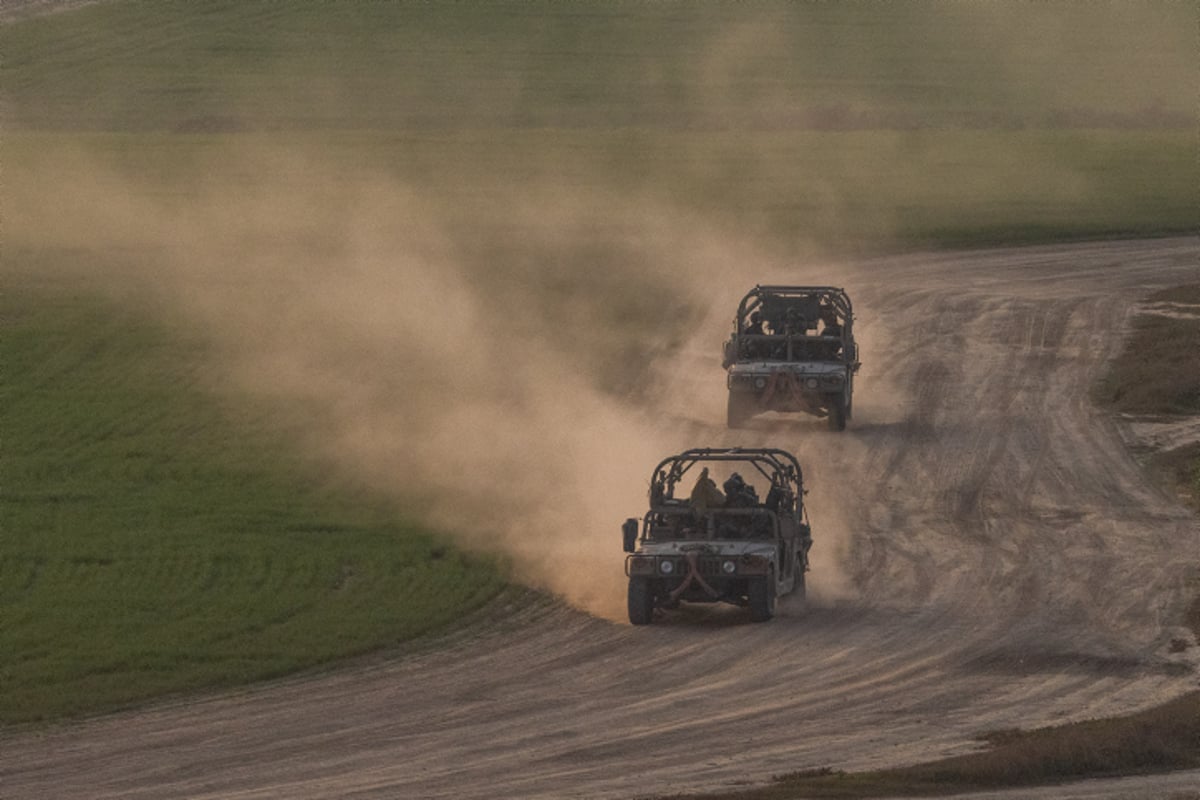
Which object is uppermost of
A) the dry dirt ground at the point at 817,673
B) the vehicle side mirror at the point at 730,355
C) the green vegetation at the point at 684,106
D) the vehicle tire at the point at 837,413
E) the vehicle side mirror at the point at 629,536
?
the green vegetation at the point at 684,106

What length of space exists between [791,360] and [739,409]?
58.3 inches

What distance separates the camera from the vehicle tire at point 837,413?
4597 cm

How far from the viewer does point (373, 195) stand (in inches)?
3177

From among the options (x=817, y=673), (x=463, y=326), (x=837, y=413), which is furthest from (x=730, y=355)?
(x=817, y=673)

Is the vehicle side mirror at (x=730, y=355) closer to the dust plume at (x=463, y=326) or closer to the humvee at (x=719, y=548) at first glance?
the dust plume at (x=463, y=326)

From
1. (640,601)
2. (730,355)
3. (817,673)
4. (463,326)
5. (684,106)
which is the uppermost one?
(684,106)

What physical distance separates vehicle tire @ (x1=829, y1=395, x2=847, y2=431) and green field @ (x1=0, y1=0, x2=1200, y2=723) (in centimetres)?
752

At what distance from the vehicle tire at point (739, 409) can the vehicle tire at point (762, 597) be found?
1490 centimetres

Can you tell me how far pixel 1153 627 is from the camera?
31875 millimetres

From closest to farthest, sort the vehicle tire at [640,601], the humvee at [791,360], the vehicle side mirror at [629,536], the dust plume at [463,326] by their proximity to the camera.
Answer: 1. the vehicle tire at [640,601]
2. the vehicle side mirror at [629,536]
3. the dust plume at [463,326]
4. the humvee at [791,360]

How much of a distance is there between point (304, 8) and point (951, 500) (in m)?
72.3

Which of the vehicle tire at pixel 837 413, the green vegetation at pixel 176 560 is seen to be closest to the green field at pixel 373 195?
the green vegetation at pixel 176 560

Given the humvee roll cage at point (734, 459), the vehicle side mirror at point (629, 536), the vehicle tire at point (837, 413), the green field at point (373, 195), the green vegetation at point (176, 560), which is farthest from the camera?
the vehicle tire at point (837, 413)

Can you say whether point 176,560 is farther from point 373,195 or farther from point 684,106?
point 684,106
